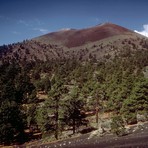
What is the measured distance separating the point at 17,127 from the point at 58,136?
36.9 ft

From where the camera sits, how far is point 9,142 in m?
78.9

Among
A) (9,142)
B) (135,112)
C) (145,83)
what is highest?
(145,83)

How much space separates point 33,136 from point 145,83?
1346 inches

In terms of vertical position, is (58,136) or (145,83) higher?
(145,83)

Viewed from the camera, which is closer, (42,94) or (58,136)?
(58,136)

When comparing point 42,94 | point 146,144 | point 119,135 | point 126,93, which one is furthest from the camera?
point 42,94

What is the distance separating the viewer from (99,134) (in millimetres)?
70938

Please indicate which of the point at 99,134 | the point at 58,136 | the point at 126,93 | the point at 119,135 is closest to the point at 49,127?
the point at 58,136

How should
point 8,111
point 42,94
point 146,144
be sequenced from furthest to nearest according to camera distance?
point 42,94 < point 8,111 < point 146,144

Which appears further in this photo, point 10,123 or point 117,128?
point 10,123

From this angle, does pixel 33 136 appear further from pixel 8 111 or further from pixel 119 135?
pixel 119 135

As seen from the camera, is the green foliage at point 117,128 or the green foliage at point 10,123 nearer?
the green foliage at point 117,128

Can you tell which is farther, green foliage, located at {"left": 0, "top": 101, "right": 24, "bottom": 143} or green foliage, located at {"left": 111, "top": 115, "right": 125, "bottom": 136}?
green foliage, located at {"left": 0, "top": 101, "right": 24, "bottom": 143}

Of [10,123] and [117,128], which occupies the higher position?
[10,123]
